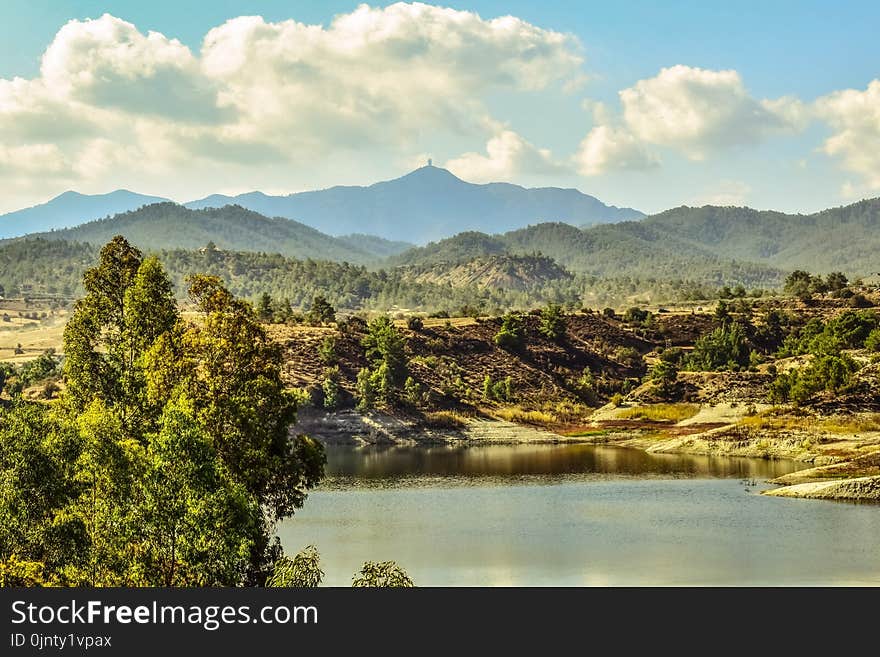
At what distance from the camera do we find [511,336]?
152 meters

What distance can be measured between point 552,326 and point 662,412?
114ft

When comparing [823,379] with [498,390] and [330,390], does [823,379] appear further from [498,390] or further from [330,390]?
[330,390]

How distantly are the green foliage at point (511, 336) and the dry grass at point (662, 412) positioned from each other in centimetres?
2636

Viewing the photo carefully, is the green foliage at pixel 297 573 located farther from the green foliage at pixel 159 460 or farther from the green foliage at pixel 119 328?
the green foliage at pixel 119 328

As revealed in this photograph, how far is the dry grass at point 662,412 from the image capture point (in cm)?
12544

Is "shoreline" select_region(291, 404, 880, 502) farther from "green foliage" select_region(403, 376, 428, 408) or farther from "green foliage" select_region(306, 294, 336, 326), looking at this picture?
"green foliage" select_region(306, 294, 336, 326)

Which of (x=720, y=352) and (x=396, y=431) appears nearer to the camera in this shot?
(x=396, y=431)

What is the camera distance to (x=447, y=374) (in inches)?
5591

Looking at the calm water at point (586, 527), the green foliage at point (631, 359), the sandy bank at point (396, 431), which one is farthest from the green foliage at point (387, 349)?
the calm water at point (586, 527)

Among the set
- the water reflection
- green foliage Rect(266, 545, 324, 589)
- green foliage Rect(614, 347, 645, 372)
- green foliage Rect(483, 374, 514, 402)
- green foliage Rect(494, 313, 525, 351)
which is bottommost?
the water reflection

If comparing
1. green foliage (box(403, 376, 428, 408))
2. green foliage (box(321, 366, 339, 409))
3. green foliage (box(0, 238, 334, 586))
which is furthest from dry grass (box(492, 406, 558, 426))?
green foliage (box(0, 238, 334, 586))

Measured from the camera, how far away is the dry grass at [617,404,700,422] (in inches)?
4938

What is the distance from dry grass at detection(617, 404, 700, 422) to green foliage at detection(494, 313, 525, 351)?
26357mm

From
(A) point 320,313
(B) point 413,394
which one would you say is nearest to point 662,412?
(B) point 413,394
